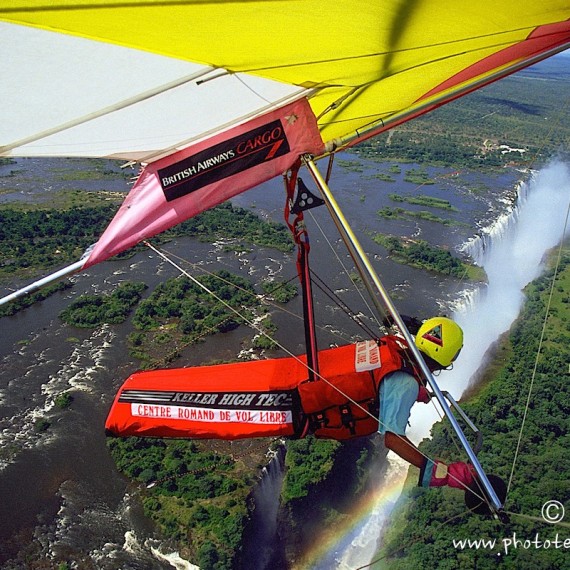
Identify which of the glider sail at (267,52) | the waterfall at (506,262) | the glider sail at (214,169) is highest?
the glider sail at (267,52)

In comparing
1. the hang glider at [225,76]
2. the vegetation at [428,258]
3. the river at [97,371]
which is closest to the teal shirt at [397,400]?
the hang glider at [225,76]

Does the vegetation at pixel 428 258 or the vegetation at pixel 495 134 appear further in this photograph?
the vegetation at pixel 495 134

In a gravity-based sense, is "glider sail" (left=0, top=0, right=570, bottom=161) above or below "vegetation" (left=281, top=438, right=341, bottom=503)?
above

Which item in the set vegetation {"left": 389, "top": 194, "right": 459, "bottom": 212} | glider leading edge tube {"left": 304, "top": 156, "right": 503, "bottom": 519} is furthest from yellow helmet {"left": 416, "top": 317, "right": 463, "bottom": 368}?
vegetation {"left": 389, "top": 194, "right": 459, "bottom": 212}

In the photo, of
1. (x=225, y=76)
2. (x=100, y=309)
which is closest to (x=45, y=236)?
(x=100, y=309)

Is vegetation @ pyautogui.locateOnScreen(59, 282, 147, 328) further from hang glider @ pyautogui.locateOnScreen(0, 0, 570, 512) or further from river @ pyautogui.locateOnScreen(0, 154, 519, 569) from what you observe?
hang glider @ pyautogui.locateOnScreen(0, 0, 570, 512)

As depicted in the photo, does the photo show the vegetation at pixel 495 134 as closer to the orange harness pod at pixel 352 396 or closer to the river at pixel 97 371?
the river at pixel 97 371
